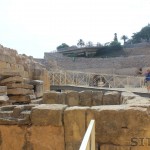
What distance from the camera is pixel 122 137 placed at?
4277 mm

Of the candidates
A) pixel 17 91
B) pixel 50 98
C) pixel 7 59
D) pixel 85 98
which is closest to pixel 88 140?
pixel 85 98

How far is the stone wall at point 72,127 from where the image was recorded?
4246 mm

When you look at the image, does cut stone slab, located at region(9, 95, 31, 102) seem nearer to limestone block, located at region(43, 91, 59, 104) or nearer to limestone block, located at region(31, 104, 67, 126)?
limestone block, located at region(43, 91, 59, 104)

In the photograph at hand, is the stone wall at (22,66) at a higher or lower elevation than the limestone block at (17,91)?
higher

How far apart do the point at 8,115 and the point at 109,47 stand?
192ft

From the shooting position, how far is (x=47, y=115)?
4594 mm

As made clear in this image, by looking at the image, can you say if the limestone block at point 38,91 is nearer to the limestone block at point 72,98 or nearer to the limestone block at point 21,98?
the limestone block at point 21,98

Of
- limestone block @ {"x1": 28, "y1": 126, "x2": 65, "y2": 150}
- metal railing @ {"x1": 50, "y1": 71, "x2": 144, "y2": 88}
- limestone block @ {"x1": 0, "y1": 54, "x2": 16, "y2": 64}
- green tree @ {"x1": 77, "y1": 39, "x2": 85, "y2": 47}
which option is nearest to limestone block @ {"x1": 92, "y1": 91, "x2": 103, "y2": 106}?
limestone block @ {"x1": 28, "y1": 126, "x2": 65, "y2": 150}

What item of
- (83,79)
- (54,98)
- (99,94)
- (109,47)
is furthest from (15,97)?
(109,47)

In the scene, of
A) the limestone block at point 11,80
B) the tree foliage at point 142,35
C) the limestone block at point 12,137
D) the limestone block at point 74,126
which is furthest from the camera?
the tree foliage at point 142,35

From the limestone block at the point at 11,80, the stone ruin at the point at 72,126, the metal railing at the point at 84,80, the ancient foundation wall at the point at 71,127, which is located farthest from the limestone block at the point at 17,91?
the metal railing at the point at 84,80

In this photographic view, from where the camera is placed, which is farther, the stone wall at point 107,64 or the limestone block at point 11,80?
the stone wall at point 107,64

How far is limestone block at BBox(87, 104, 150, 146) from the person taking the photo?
166 inches

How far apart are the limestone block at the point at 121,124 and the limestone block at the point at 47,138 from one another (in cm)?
54
